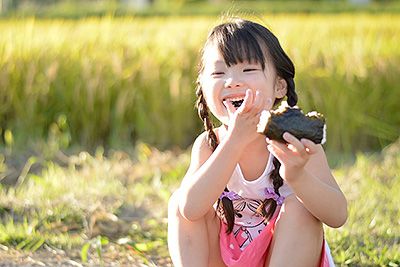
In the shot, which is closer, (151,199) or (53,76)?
(151,199)

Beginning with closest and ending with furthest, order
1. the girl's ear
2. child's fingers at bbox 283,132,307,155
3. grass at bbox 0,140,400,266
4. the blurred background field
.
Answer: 1. child's fingers at bbox 283,132,307,155
2. the girl's ear
3. grass at bbox 0,140,400,266
4. the blurred background field

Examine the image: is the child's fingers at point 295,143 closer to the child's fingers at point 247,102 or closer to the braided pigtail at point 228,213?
the child's fingers at point 247,102

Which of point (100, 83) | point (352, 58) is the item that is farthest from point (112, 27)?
point (352, 58)

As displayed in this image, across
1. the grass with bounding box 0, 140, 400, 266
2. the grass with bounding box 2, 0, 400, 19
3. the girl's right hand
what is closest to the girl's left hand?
the girl's right hand

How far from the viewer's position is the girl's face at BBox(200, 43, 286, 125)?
7.50ft

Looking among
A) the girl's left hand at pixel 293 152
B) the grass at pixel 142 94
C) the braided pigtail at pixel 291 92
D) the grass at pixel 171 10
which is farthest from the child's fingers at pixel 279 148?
the grass at pixel 171 10

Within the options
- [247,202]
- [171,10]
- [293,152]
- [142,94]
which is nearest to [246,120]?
[293,152]

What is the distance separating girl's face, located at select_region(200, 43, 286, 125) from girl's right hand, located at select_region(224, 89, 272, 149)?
0.05 metres

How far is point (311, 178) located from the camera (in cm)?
218

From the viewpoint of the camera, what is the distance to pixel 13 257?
2.99 meters

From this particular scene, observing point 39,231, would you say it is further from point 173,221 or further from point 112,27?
point 112,27

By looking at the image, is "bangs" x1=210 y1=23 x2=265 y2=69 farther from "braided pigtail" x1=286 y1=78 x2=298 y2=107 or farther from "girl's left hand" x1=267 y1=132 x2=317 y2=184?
"girl's left hand" x1=267 y1=132 x2=317 y2=184

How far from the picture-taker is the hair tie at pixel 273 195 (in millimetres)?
2352

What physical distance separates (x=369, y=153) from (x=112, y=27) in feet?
5.84
